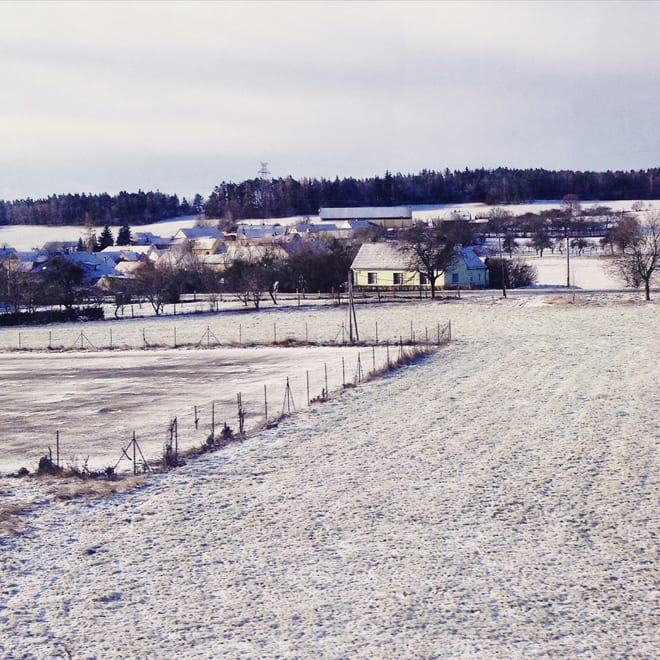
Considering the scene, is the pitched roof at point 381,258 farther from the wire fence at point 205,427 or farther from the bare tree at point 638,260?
the wire fence at point 205,427

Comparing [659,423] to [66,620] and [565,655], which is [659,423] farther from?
[66,620]

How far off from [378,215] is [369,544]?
12499 centimetres

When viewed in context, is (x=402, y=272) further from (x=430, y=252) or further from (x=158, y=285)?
(x=158, y=285)

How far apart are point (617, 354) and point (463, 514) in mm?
17526

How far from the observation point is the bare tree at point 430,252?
184ft

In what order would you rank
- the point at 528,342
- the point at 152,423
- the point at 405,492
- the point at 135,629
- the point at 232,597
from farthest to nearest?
the point at 528,342 < the point at 152,423 < the point at 405,492 < the point at 232,597 < the point at 135,629

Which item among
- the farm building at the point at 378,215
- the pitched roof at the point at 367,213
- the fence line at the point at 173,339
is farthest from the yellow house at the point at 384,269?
the pitched roof at the point at 367,213

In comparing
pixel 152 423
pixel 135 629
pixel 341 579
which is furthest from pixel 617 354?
pixel 135 629

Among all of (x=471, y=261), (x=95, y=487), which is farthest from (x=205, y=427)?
(x=471, y=261)

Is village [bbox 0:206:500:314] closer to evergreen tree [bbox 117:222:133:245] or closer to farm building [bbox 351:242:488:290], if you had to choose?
farm building [bbox 351:242:488:290]

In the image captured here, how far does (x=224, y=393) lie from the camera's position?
966 inches

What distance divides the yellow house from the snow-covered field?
39168 mm

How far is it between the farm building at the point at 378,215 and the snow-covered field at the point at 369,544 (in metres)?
111

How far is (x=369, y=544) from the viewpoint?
12.2m
